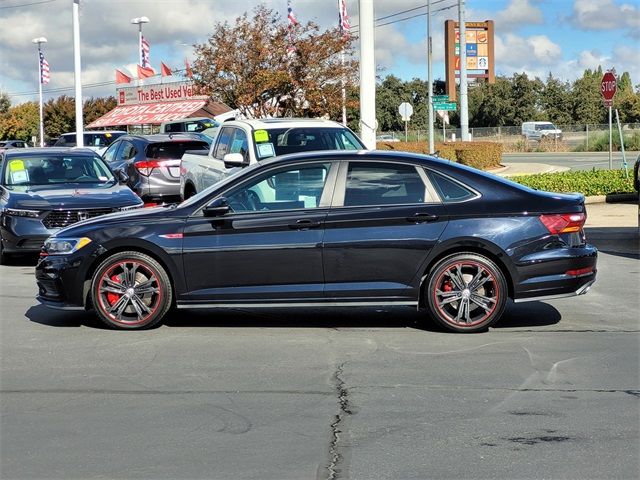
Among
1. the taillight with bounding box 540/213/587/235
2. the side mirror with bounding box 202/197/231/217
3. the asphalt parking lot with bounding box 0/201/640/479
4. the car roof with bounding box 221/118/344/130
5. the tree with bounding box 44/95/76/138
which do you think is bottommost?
the asphalt parking lot with bounding box 0/201/640/479

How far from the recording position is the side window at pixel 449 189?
8.54m

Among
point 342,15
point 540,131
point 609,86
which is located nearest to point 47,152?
point 609,86

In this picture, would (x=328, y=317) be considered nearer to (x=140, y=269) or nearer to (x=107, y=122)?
(x=140, y=269)

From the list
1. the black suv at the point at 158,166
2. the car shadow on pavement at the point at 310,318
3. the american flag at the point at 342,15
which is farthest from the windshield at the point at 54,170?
the american flag at the point at 342,15

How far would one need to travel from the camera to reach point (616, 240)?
49.1 ft

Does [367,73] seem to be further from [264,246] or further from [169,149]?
[264,246]

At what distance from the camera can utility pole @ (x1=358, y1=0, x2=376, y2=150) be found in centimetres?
1984

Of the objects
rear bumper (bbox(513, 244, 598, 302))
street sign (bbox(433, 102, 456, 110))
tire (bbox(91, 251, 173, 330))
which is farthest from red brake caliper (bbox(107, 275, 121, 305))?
street sign (bbox(433, 102, 456, 110))

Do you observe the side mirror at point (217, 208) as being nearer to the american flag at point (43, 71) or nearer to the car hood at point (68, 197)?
the car hood at point (68, 197)

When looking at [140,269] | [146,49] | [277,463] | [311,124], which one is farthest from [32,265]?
[146,49]

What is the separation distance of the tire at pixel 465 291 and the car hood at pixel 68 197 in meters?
6.38

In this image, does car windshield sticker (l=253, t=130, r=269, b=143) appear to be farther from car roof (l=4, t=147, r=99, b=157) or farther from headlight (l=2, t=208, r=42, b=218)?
headlight (l=2, t=208, r=42, b=218)

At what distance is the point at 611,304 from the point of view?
10.0 metres

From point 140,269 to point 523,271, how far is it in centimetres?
336
